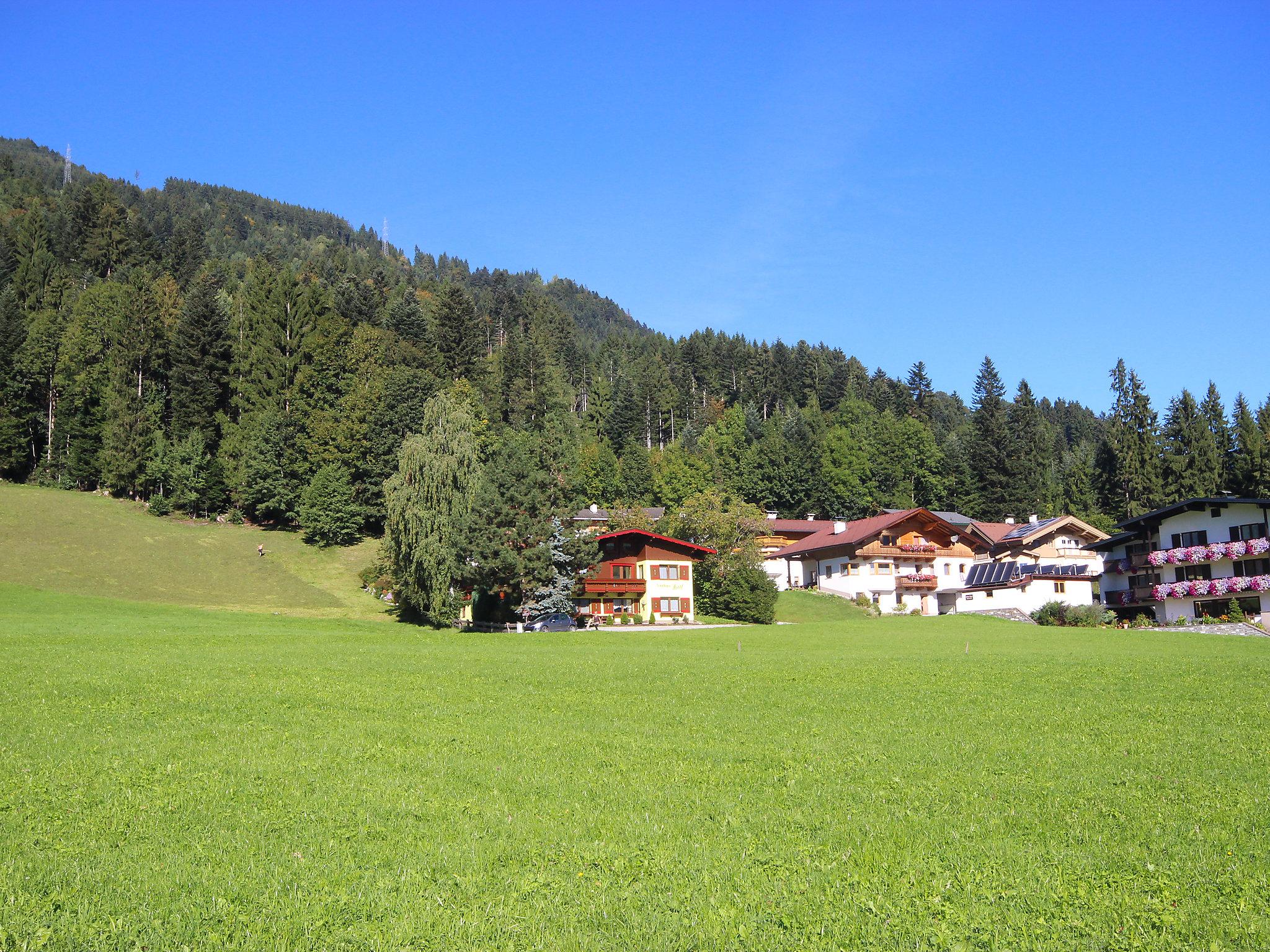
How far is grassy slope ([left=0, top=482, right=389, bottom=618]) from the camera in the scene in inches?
2389

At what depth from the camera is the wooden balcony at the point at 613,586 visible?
67438 millimetres

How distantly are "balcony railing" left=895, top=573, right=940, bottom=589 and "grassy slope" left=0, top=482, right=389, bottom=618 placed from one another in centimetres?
4695

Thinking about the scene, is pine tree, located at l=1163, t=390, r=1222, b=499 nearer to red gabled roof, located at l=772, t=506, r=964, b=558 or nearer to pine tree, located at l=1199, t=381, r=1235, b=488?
pine tree, located at l=1199, t=381, r=1235, b=488

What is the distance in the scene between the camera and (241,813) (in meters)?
10.4

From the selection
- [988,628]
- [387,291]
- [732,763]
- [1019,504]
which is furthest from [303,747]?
[387,291]

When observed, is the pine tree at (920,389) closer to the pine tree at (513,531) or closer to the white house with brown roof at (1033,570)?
the white house with brown roof at (1033,570)

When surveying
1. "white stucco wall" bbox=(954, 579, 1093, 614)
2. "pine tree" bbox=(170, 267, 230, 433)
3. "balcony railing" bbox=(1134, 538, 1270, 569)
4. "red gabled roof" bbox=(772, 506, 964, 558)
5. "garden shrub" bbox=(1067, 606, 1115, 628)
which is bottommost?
"garden shrub" bbox=(1067, 606, 1115, 628)

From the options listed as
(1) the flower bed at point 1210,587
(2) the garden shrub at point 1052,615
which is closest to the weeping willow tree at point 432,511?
(2) the garden shrub at point 1052,615

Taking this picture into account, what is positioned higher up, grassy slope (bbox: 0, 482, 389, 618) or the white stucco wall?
grassy slope (bbox: 0, 482, 389, 618)

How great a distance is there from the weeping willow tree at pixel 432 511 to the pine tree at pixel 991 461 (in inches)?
3157

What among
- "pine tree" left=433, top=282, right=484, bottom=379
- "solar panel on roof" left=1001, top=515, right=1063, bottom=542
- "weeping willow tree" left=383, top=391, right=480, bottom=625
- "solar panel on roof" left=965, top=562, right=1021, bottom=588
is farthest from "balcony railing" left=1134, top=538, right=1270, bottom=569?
"pine tree" left=433, top=282, right=484, bottom=379

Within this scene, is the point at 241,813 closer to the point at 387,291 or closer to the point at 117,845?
the point at 117,845

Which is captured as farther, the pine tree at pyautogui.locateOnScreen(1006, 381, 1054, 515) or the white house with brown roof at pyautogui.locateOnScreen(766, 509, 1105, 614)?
the pine tree at pyautogui.locateOnScreen(1006, 381, 1054, 515)

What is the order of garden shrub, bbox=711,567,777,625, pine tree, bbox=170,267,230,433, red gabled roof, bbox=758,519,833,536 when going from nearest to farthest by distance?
1. garden shrub, bbox=711,567,777,625
2. pine tree, bbox=170,267,230,433
3. red gabled roof, bbox=758,519,833,536
